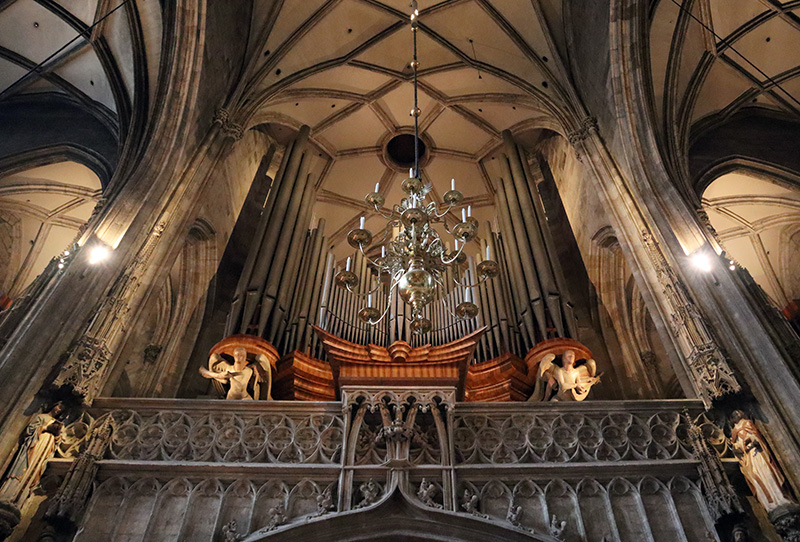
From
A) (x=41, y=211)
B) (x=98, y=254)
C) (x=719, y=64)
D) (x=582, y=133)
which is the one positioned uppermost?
(x=719, y=64)

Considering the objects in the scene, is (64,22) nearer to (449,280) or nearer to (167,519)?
(449,280)

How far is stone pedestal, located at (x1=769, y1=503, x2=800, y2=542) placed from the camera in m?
4.25

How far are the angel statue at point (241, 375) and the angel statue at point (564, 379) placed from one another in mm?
3282

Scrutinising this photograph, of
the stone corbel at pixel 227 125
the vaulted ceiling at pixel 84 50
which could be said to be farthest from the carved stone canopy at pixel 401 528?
the vaulted ceiling at pixel 84 50

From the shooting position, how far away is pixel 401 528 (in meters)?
4.73

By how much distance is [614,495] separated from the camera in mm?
4969

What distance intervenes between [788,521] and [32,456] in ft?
18.8

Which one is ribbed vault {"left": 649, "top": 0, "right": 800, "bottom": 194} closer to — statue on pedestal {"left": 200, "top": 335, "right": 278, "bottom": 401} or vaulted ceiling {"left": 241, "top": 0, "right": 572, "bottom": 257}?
vaulted ceiling {"left": 241, "top": 0, "right": 572, "bottom": 257}

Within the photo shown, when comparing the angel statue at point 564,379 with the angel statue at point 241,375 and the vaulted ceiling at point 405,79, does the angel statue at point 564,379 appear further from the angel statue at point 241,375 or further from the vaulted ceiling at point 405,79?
the vaulted ceiling at point 405,79

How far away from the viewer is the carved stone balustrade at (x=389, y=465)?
15.6ft

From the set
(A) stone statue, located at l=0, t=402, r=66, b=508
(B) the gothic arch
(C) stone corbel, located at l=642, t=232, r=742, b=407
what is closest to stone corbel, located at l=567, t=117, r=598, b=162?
(B) the gothic arch

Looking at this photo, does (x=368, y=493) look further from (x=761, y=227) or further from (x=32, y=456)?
(x=761, y=227)

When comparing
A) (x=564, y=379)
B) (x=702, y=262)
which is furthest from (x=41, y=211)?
(x=702, y=262)

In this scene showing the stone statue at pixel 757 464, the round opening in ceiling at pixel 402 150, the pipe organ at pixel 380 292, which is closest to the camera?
the stone statue at pixel 757 464
